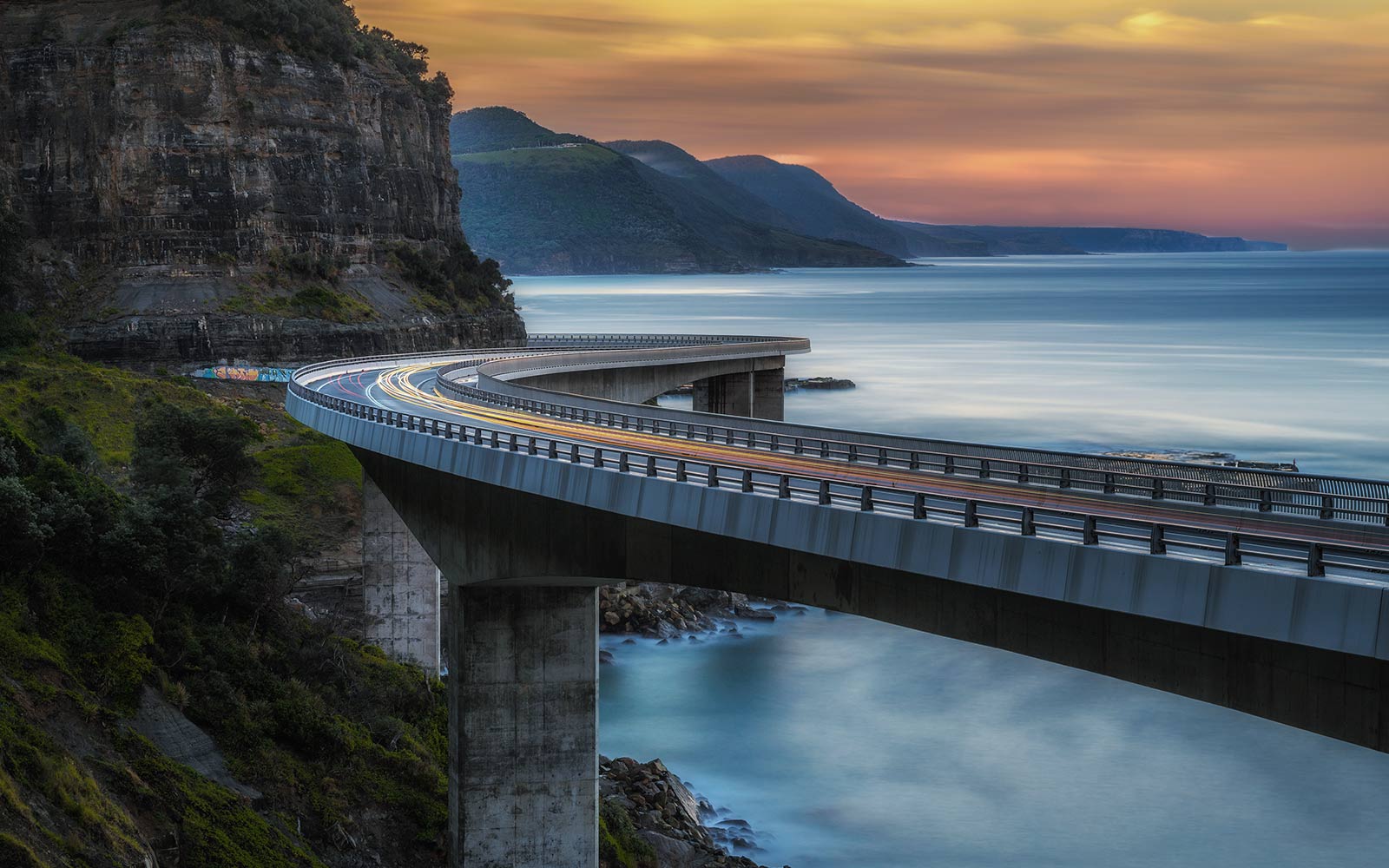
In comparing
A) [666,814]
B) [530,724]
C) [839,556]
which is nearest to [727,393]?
[666,814]

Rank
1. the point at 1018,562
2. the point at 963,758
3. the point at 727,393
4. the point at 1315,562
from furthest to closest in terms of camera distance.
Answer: the point at 727,393 → the point at 963,758 → the point at 1018,562 → the point at 1315,562

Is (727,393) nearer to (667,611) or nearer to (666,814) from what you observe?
(667,611)

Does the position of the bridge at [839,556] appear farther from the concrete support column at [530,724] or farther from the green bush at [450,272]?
the green bush at [450,272]

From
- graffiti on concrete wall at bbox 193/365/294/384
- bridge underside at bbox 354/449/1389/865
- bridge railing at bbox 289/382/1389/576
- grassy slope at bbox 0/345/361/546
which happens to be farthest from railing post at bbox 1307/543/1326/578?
graffiti on concrete wall at bbox 193/365/294/384

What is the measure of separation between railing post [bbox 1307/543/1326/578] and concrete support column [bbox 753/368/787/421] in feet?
283

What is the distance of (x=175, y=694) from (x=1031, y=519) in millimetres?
24607

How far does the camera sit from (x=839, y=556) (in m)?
23.3

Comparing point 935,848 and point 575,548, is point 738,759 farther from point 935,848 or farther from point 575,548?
point 575,548

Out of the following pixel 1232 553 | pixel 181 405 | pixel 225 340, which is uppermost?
pixel 1232 553

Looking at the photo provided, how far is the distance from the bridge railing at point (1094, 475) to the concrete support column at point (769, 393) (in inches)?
2291

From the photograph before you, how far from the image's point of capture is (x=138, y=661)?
3606 cm

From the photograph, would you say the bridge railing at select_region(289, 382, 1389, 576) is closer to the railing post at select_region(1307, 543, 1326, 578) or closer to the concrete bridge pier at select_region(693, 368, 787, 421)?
the railing post at select_region(1307, 543, 1326, 578)

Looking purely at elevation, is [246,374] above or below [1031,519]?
below

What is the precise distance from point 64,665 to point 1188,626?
1037 inches
